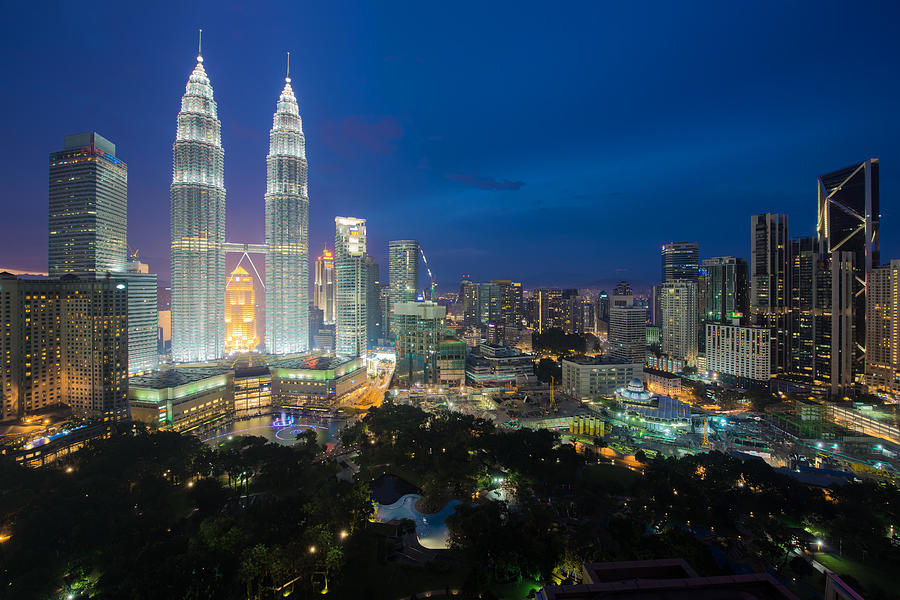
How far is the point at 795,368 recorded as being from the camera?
1673 inches

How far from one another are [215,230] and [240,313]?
1867 centimetres

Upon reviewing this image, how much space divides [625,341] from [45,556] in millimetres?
62346

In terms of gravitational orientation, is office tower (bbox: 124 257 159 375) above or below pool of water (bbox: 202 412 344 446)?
above

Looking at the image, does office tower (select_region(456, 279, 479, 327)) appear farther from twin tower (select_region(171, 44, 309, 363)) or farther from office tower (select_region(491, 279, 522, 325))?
twin tower (select_region(171, 44, 309, 363))

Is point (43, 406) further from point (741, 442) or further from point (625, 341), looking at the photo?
point (625, 341)

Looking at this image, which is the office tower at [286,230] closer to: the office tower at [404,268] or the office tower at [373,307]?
the office tower at [404,268]

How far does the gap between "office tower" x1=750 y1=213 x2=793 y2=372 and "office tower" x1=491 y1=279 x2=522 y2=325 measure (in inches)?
1779

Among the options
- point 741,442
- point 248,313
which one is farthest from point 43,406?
point 741,442

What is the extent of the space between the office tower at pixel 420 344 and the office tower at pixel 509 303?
41.3 metres

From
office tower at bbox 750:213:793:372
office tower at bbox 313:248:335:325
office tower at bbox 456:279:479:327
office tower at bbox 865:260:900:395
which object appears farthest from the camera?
office tower at bbox 313:248:335:325

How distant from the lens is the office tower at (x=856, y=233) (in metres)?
39.3

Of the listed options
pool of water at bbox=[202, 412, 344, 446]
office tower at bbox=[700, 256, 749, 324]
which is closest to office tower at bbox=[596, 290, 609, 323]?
office tower at bbox=[700, 256, 749, 324]

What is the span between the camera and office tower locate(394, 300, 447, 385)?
46.1m

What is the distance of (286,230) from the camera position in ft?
187
